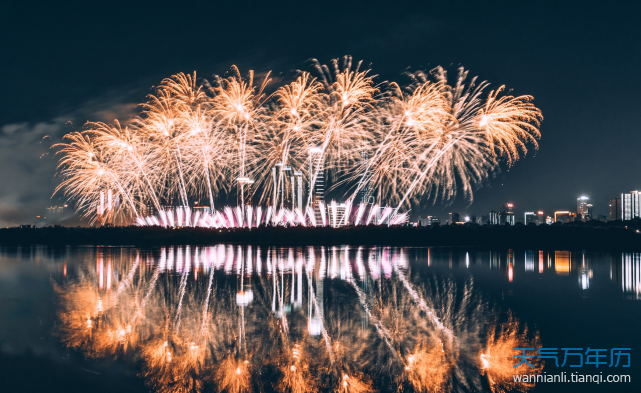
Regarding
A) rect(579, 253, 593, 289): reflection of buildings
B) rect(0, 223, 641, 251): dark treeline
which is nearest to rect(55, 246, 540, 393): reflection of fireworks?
rect(579, 253, 593, 289): reflection of buildings

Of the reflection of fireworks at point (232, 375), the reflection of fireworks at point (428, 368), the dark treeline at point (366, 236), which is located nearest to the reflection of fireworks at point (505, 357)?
the reflection of fireworks at point (428, 368)

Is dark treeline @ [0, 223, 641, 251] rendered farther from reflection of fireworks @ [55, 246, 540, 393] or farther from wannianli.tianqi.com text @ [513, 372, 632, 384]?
wannianli.tianqi.com text @ [513, 372, 632, 384]

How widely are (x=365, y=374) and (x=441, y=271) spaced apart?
10372 millimetres

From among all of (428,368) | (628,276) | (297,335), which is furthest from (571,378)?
(628,276)

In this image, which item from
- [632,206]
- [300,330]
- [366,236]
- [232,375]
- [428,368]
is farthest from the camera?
[632,206]

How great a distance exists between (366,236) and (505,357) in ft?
90.7

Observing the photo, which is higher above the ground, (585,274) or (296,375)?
(296,375)

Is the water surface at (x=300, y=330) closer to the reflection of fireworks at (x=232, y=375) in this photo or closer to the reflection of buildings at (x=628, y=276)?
the reflection of fireworks at (x=232, y=375)

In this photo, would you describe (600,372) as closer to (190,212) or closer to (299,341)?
(299,341)

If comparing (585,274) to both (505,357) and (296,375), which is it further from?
(296,375)

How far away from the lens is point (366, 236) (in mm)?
33094

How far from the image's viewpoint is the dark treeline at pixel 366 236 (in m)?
29.6

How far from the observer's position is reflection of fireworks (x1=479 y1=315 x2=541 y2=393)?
4.66 m

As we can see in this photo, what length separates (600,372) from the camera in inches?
203
